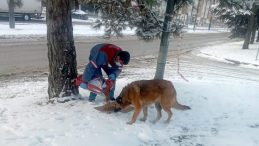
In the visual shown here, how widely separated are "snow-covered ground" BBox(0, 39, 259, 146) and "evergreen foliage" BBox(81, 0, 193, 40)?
1.30 metres

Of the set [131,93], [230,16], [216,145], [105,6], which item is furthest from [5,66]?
[230,16]

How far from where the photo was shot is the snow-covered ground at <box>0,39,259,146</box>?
511 centimetres

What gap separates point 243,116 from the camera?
6.98 metres

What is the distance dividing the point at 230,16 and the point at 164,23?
73.8 ft

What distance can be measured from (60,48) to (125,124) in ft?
5.98

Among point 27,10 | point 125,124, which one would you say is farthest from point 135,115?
point 27,10

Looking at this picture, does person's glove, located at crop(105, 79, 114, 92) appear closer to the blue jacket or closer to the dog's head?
the blue jacket

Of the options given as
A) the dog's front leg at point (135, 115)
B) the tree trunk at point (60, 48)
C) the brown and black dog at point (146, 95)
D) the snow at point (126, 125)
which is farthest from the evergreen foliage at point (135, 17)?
the dog's front leg at point (135, 115)

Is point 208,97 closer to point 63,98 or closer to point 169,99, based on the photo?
point 169,99

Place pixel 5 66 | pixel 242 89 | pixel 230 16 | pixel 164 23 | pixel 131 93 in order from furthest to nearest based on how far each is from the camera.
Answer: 1. pixel 230 16
2. pixel 5 66
3. pixel 242 89
4. pixel 164 23
5. pixel 131 93

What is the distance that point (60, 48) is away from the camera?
6562 mm

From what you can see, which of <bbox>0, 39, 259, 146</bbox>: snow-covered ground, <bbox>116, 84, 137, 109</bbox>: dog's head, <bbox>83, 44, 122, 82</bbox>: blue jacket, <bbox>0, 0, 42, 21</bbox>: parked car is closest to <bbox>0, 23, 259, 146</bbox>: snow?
<bbox>0, 39, 259, 146</bbox>: snow-covered ground

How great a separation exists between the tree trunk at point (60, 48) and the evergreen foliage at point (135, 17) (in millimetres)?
1186

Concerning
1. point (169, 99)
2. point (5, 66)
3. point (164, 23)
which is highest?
point (164, 23)
